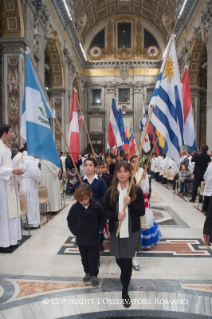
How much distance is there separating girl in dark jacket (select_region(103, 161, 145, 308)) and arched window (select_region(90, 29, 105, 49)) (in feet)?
100

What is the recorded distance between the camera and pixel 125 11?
2941cm

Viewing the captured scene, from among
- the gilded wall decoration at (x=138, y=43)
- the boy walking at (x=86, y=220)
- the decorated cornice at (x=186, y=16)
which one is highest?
the gilded wall decoration at (x=138, y=43)

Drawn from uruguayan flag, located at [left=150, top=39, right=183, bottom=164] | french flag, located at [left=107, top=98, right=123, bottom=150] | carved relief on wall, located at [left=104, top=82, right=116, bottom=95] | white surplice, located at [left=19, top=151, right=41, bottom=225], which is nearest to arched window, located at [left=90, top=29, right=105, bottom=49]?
carved relief on wall, located at [left=104, top=82, right=116, bottom=95]

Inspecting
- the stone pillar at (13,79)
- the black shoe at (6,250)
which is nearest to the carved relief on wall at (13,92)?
the stone pillar at (13,79)

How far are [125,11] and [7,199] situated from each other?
99.2 ft

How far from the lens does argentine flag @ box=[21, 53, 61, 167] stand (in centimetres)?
412

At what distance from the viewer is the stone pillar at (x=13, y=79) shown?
11.2 meters

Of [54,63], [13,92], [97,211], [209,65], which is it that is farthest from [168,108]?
[54,63]

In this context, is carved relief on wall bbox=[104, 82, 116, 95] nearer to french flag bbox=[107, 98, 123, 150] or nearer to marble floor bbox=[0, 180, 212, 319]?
french flag bbox=[107, 98, 123, 150]

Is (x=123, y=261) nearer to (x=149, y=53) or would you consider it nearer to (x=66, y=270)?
(x=66, y=270)

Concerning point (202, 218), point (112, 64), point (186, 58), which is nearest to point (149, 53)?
point (112, 64)

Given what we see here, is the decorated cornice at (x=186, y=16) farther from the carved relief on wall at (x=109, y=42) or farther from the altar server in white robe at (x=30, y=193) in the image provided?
the altar server in white robe at (x=30, y=193)

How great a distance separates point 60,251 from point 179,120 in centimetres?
313

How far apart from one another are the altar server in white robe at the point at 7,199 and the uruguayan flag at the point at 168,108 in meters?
2.44
